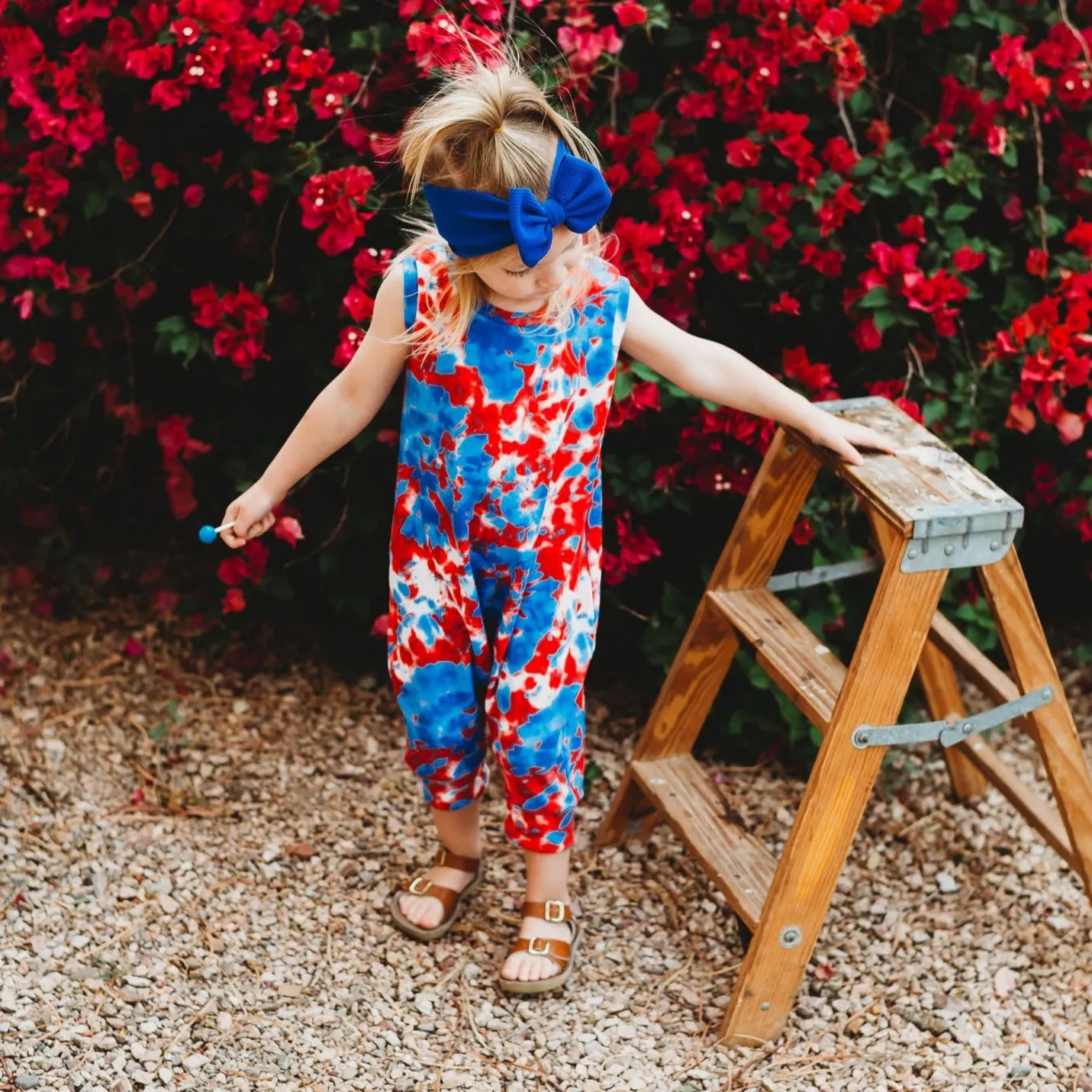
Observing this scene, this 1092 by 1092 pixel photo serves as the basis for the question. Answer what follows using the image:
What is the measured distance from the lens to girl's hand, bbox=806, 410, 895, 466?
2260mm

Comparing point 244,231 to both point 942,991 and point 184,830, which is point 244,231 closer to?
point 184,830

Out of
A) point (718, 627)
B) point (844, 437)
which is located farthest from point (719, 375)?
point (718, 627)

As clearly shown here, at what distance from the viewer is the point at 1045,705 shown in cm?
237

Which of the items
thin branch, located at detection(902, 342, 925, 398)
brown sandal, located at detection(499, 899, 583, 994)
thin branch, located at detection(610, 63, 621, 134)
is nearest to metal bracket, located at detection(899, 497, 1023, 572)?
thin branch, located at detection(902, 342, 925, 398)

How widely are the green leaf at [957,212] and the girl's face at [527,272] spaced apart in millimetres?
1040

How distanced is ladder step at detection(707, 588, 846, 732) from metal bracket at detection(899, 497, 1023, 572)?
1.02 feet

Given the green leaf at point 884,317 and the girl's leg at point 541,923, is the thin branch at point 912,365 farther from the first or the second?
the girl's leg at point 541,923

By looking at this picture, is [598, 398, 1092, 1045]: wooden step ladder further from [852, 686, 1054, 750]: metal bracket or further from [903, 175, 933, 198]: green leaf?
[903, 175, 933, 198]: green leaf

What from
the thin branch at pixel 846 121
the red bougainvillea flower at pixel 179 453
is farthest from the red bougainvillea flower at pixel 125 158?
the thin branch at pixel 846 121

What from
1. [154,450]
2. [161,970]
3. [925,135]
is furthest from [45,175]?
[925,135]

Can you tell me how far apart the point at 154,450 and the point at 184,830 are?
121 centimetres

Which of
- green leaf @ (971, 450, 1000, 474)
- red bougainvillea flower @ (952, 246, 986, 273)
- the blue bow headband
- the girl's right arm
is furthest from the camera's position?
green leaf @ (971, 450, 1000, 474)

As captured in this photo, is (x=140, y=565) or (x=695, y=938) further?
(x=140, y=565)

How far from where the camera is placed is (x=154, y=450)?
3674 mm
